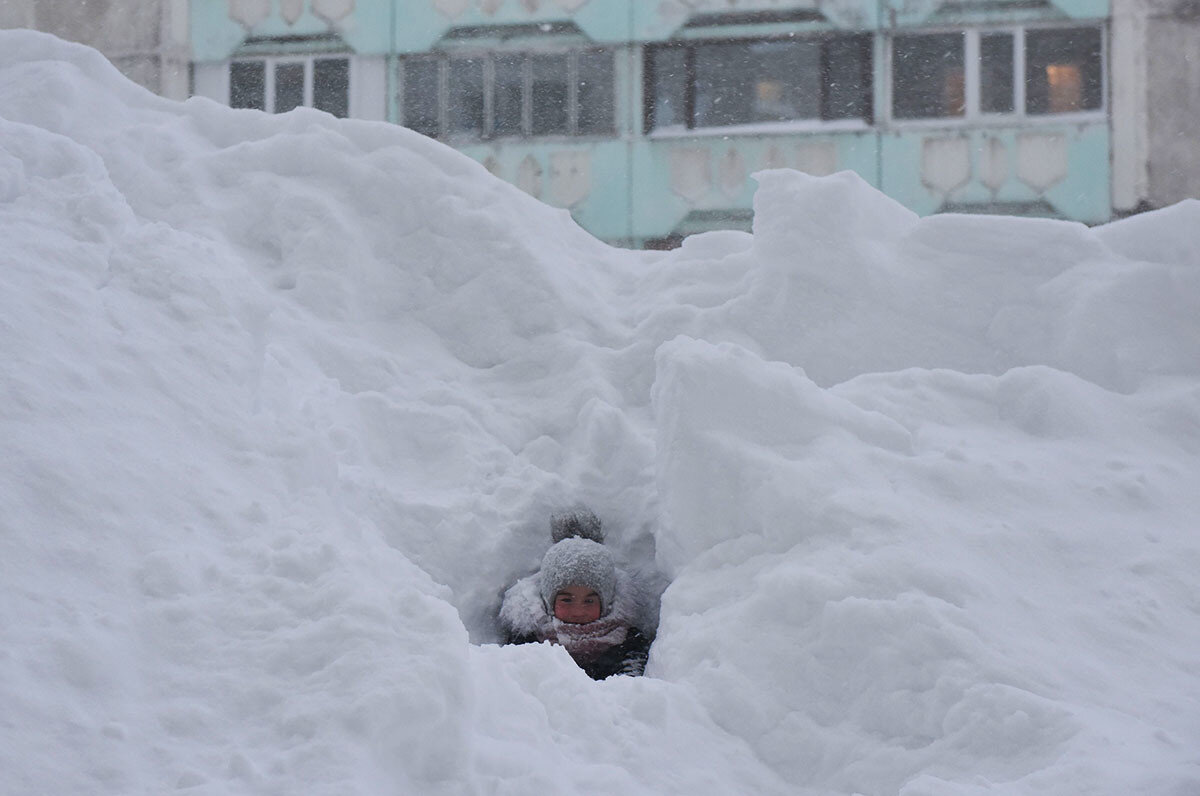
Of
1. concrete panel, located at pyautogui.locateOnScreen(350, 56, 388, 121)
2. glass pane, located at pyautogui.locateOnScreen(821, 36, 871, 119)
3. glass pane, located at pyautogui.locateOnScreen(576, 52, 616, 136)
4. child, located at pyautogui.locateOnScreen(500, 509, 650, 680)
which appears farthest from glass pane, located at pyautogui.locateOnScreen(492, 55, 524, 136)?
child, located at pyautogui.locateOnScreen(500, 509, 650, 680)

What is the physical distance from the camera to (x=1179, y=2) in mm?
11664

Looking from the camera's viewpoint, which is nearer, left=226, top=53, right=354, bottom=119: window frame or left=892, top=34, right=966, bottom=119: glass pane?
left=892, top=34, right=966, bottom=119: glass pane

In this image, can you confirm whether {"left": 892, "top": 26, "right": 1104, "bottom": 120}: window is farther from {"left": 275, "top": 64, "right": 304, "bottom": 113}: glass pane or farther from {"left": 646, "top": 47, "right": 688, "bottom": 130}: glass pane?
{"left": 275, "top": 64, "right": 304, "bottom": 113}: glass pane

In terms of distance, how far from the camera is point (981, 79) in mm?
11922

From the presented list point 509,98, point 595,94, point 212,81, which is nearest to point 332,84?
point 212,81

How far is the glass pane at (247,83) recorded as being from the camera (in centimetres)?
1289

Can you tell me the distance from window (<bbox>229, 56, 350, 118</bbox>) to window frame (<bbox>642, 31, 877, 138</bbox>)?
3.48m

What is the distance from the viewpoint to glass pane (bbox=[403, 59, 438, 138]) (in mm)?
12719

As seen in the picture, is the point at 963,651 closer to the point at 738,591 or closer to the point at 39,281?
the point at 738,591

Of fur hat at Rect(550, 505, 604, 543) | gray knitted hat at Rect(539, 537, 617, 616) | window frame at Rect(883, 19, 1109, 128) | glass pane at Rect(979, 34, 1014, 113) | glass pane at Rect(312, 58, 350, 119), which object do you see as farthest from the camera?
glass pane at Rect(312, 58, 350, 119)

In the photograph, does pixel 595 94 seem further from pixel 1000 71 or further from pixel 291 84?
pixel 1000 71

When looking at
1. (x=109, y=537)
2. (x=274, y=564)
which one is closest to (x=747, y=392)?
(x=274, y=564)

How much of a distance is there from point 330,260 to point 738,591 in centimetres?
216

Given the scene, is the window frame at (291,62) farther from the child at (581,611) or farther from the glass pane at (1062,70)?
the child at (581,611)
